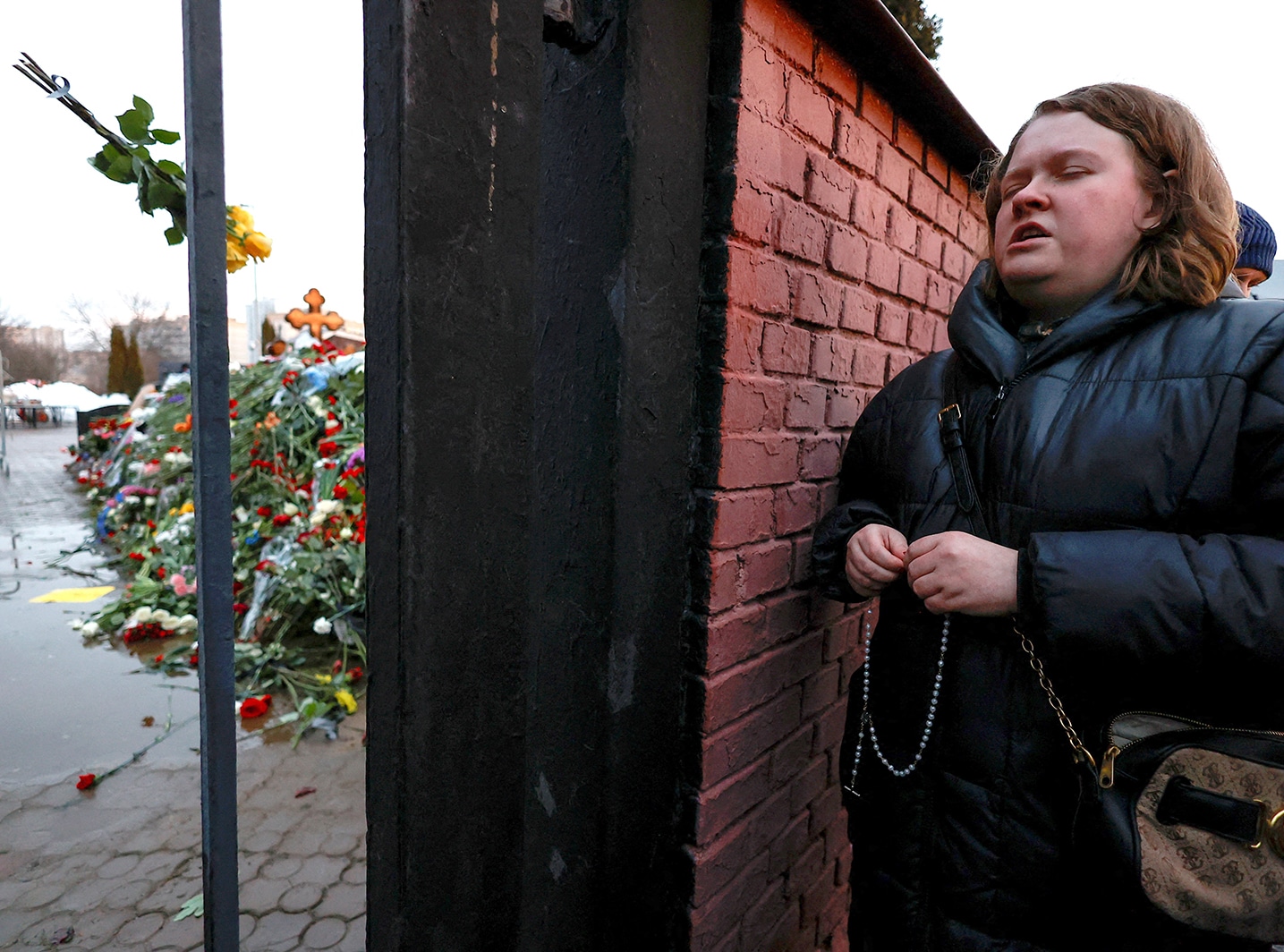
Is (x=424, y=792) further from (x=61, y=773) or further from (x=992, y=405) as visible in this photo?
(x=61, y=773)

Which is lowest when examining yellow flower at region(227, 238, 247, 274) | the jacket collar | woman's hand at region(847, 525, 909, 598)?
woman's hand at region(847, 525, 909, 598)

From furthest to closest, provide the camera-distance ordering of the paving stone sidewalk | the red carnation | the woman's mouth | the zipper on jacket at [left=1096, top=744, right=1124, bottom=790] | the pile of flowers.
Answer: the pile of flowers → the red carnation → the paving stone sidewalk → the woman's mouth → the zipper on jacket at [left=1096, top=744, right=1124, bottom=790]

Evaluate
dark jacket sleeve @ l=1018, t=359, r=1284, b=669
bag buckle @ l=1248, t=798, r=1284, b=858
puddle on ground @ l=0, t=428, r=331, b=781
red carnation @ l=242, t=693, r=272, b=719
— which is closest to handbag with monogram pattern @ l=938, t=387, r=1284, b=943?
bag buckle @ l=1248, t=798, r=1284, b=858

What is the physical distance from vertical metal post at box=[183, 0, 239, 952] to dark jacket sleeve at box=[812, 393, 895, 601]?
983 mm

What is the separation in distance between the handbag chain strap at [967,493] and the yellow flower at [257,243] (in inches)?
44.0

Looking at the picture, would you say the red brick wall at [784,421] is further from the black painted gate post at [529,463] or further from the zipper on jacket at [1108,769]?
the zipper on jacket at [1108,769]

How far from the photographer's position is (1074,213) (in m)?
1.04

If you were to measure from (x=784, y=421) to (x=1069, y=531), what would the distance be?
546 millimetres

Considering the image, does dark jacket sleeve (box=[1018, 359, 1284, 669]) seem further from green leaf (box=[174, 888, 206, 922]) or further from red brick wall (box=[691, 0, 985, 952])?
green leaf (box=[174, 888, 206, 922])

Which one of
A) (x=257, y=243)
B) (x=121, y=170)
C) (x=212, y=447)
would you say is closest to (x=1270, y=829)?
(x=212, y=447)

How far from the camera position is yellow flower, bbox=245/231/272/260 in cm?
105

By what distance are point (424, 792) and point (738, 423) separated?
0.76 meters

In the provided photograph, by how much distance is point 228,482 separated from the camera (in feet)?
2.70

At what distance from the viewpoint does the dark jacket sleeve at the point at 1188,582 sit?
0.86 metres
